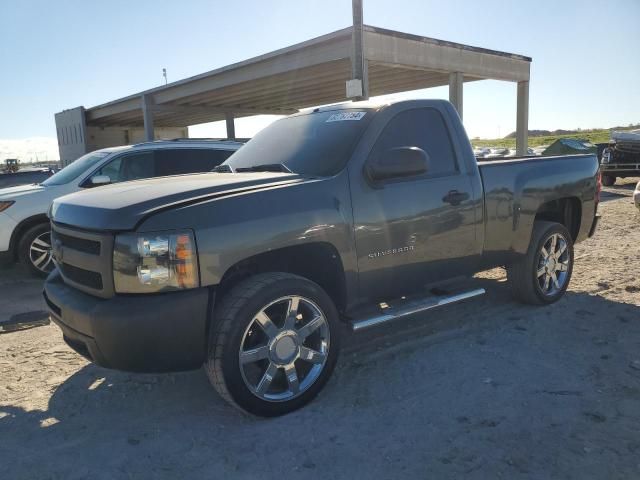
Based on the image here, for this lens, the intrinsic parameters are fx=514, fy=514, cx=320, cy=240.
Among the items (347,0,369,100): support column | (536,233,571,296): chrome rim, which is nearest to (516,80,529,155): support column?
(347,0,369,100): support column

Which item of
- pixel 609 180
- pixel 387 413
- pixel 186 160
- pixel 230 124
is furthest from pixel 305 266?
pixel 230 124

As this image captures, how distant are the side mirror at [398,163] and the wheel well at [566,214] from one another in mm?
2257

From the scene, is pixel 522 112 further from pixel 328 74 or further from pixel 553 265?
pixel 553 265

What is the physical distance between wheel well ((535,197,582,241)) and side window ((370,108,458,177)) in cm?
160

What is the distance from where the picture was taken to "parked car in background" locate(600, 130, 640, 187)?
17406 mm

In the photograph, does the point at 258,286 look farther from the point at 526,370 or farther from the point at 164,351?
the point at 526,370

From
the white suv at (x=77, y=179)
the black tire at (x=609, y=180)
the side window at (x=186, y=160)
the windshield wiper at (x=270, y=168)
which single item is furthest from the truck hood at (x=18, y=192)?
the black tire at (x=609, y=180)

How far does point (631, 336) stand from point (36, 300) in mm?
6106

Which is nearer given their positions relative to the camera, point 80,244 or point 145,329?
point 145,329

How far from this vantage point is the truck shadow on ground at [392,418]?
269 cm

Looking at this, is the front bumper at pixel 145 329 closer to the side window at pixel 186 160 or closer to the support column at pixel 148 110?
the side window at pixel 186 160

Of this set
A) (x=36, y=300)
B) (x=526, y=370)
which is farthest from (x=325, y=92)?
(x=526, y=370)

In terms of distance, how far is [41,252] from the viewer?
6918mm

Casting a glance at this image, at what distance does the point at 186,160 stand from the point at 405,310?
4.92 m
